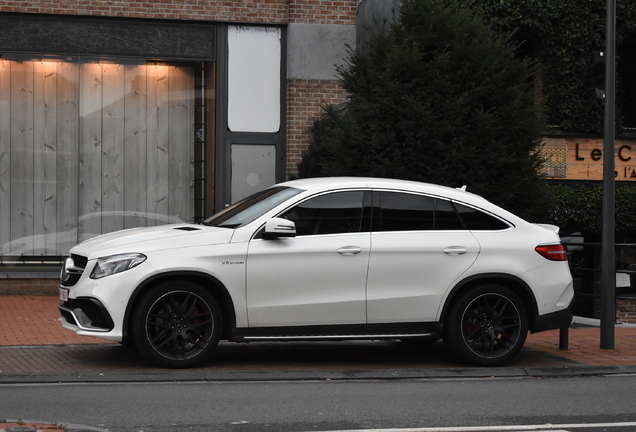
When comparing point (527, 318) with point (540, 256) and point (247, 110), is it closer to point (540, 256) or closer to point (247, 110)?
point (540, 256)

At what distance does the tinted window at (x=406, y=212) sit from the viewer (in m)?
9.65

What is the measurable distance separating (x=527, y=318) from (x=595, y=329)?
3.86m

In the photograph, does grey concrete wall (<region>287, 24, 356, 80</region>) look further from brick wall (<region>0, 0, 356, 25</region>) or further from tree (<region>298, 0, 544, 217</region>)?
tree (<region>298, 0, 544, 217</region>)

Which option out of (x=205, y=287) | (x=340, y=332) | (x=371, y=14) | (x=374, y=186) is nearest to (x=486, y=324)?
(x=340, y=332)

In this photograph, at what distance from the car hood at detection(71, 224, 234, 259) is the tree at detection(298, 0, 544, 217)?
3.70 meters

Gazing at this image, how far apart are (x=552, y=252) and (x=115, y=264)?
4119 millimetres

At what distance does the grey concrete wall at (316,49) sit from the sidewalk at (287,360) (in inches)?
258

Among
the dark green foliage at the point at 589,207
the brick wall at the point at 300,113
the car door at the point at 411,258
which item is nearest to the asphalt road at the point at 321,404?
the car door at the point at 411,258

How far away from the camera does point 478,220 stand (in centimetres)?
989

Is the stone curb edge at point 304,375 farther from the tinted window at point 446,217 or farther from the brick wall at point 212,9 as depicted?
the brick wall at point 212,9

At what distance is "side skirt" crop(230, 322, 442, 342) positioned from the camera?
9.23 m

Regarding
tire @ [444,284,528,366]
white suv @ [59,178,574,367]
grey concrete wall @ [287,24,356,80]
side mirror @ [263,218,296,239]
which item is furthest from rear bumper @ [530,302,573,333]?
grey concrete wall @ [287,24,356,80]

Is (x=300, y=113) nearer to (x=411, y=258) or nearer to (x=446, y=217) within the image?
(x=446, y=217)

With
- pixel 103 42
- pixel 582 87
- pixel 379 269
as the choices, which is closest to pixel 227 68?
pixel 103 42
